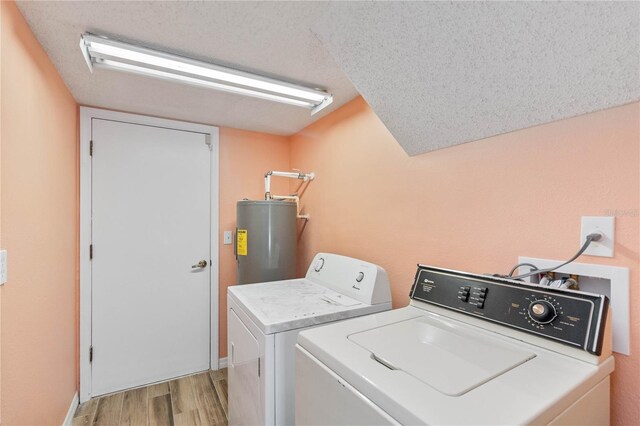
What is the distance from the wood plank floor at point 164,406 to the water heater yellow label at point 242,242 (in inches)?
43.1

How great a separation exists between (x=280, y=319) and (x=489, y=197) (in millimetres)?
1024

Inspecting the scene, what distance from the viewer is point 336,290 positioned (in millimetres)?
1748

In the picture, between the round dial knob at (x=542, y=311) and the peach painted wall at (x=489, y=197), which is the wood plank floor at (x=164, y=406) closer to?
the peach painted wall at (x=489, y=197)

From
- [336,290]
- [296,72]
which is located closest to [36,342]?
[336,290]

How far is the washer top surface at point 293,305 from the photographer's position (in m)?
1.29

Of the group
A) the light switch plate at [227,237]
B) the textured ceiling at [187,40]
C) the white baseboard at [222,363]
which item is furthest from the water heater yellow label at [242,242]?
the white baseboard at [222,363]

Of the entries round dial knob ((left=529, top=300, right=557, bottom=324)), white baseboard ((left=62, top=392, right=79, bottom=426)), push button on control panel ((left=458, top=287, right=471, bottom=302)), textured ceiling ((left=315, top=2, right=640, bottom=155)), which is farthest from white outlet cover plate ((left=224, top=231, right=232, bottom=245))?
round dial knob ((left=529, top=300, right=557, bottom=324))

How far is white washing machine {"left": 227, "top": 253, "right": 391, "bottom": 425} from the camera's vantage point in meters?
1.25

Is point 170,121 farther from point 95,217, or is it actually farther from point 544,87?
point 544,87

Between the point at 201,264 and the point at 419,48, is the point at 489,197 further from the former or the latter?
the point at 201,264

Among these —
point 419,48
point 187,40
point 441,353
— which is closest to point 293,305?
point 441,353

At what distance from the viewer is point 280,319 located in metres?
1.29

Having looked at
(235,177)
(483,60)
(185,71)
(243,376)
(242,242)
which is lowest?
(243,376)

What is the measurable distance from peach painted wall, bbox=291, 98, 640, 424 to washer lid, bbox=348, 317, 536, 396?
37 cm
